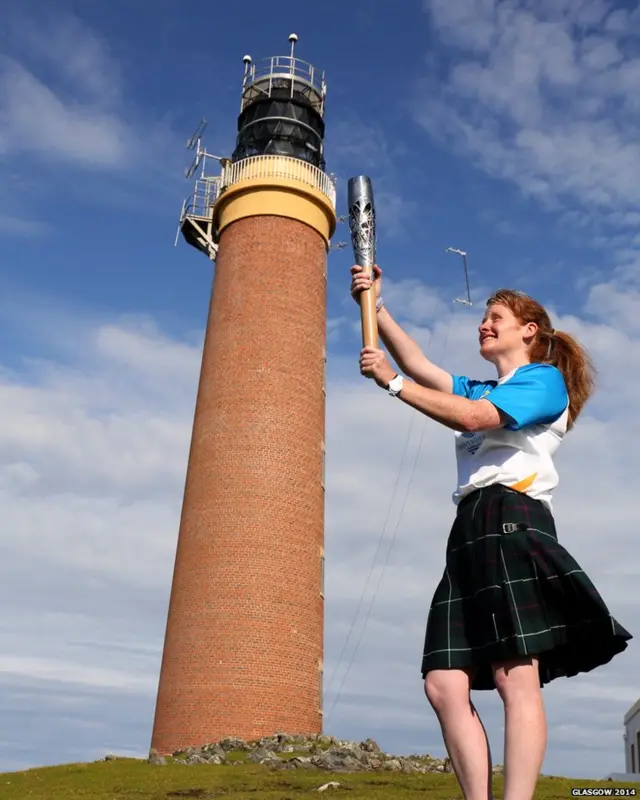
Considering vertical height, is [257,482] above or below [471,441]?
above

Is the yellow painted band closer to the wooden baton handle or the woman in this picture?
the wooden baton handle

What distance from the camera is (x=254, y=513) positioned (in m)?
23.2

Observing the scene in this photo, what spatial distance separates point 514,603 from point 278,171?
985 inches

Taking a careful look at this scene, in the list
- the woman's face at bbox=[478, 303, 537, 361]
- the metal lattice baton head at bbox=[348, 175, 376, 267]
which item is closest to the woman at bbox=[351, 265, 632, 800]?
Answer: the woman's face at bbox=[478, 303, 537, 361]

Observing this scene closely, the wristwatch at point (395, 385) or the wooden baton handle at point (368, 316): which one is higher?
the wooden baton handle at point (368, 316)

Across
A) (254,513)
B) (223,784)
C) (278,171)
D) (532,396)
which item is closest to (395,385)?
(532,396)

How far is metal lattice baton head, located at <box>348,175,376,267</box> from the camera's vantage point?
4.62 metres

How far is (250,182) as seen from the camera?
27.4 metres

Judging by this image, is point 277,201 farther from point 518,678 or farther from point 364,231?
point 518,678

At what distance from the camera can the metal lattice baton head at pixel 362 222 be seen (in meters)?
4.62

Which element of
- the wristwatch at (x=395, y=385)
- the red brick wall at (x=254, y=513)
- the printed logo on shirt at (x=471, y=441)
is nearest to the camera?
the wristwatch at (x=395, y=385)

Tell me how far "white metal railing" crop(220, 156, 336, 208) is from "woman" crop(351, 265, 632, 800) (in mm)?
24111

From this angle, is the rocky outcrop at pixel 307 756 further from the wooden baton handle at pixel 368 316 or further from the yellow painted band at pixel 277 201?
the wooden baton handle at pixel 368 316

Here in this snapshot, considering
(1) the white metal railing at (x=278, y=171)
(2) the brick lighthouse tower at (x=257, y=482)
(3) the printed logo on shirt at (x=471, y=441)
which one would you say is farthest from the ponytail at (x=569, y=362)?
(1) the white metal railing at (x=278, y=171)
